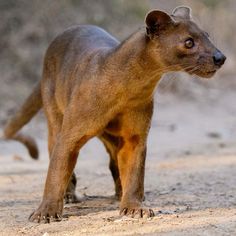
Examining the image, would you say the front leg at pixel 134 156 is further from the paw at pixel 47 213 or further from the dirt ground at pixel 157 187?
the paw at pixel 47 213

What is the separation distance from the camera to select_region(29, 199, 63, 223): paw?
19.0ft

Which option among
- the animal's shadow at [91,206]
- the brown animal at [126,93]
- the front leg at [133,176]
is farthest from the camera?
the animal's shadow at [91,206]

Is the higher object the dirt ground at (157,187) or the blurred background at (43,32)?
the blurred background at (43,32)

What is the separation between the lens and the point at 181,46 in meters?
5.65

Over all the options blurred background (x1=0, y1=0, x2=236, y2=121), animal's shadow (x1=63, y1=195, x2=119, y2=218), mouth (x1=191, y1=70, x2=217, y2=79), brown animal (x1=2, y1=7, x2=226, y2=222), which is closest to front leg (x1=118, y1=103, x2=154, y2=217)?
brown animal (x1=2, y1=7, x2=226, y2=222)

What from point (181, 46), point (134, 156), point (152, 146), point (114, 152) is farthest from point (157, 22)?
point (152, 146)

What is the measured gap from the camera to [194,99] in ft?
54.5

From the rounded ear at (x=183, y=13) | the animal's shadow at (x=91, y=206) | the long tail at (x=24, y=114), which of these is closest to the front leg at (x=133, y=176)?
the animal's shadow at (x=91, y=206)

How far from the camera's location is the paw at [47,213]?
228 inches

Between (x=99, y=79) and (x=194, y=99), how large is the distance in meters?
10.8

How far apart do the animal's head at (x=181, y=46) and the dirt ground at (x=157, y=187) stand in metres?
1.03

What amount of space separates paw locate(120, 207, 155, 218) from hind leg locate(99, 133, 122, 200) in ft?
1.94

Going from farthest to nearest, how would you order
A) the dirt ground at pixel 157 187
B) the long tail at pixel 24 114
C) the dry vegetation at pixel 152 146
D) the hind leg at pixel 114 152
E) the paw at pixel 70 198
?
the long tail at pixel 24 114 < the paw at pixel 70 198 < the hind leg at pixel 114 152 < the dry vegetation at pixel 152 146 < the dirt ground at pixel 157 187

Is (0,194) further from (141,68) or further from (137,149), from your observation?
(141,68)
